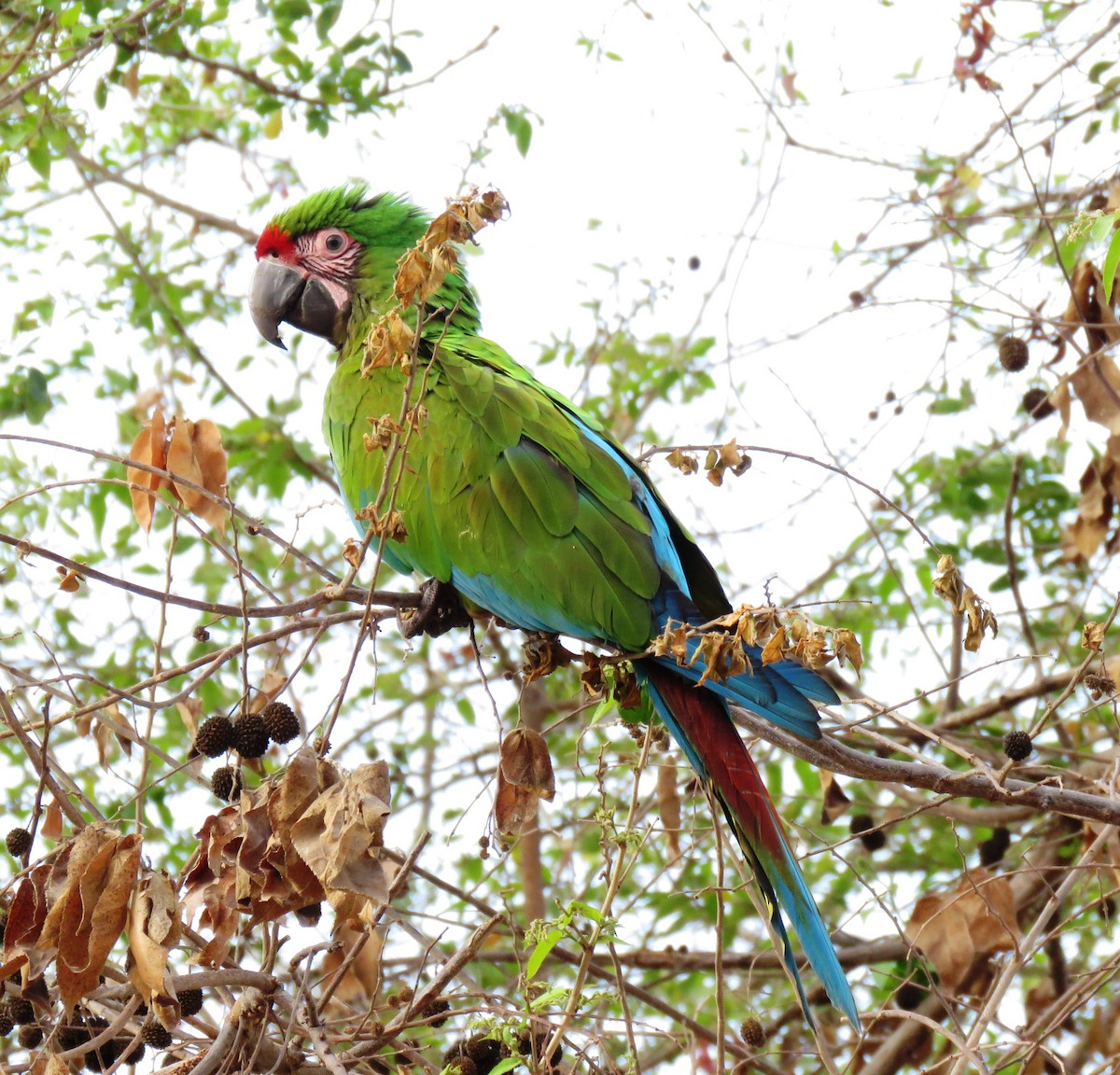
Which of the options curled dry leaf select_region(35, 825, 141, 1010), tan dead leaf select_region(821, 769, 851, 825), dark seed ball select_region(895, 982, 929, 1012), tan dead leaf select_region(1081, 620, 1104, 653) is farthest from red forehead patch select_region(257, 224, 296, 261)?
dark seed ball select_region(895, 982, 929, 1012)

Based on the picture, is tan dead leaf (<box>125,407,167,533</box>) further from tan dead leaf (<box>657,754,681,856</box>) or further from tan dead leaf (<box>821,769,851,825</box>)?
tan dead leaf (<box>821,769,851,825</box>)

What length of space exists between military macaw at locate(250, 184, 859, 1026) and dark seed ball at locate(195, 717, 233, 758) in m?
0.40

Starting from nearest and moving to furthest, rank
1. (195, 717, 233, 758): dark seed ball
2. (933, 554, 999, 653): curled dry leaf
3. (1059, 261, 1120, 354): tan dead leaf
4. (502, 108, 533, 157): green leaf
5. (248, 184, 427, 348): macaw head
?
1. (933, 554, 999, 653): curled dry leaf
2. (195, 717, 233, 758): dark seed ball
3. (1059, 261, 1120, 354): tan dead leaf
4. (248, 184, 427, 348): macaw head
5. (502, 108, 533, 157): green leaf

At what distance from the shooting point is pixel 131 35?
3.34 metres

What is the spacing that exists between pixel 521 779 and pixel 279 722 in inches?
15.8

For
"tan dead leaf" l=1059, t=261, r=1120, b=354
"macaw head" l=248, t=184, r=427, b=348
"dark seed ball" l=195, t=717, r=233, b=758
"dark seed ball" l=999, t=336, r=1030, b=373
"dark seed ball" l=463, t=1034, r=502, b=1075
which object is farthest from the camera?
"dark seed ball" l=999, t=336, r=1030, b=373

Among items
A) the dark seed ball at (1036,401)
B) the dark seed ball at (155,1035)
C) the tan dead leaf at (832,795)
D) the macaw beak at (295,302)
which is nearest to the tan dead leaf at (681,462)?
the tan dead leaf at (832,795)

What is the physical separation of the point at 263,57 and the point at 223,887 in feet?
10.5

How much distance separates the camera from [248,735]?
1.89m

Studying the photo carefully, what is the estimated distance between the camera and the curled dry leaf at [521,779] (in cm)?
197

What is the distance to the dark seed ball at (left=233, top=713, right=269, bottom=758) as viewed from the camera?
189 centimetres

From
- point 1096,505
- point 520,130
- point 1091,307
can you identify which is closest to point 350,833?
point 1096,505

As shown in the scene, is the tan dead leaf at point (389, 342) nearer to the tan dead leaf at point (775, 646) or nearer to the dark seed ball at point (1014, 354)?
the tan dead leaf at point (775, 646)

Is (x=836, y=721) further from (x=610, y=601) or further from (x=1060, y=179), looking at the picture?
(x=1060, y=179)
